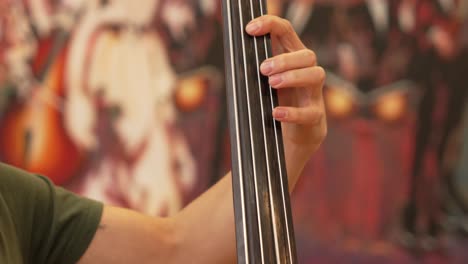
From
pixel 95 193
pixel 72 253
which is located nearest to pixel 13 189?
pixel 72 253

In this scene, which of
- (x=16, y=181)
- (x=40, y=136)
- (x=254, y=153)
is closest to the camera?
(x=254, y=153)

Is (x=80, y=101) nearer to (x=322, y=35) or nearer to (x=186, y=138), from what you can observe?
(x=186, y=138)

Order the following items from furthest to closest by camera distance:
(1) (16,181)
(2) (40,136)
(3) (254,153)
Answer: (2) (40,136)
(1) (16,181)
(3) (254,153)

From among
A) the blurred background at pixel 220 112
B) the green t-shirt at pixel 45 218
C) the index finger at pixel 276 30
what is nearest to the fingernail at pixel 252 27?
the index finger at pixel 276 30

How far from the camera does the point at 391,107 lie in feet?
4.16

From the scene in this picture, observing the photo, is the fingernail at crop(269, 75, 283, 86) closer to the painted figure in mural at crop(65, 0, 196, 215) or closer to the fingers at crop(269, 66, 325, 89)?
the fingers at crop(269, 66, 325, 89)

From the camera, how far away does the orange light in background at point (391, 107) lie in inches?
49.8

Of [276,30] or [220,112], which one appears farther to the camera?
[220,112]

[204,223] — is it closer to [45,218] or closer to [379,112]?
[45,218]

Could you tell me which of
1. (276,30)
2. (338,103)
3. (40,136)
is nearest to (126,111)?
(40,136)

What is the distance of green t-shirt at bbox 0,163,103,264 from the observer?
67cm

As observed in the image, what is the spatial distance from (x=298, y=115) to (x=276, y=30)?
0.09 metres

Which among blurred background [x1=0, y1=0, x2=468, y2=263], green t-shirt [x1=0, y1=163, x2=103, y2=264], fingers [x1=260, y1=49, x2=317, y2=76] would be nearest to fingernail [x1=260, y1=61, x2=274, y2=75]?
Answer: fingers [x1=260, y1=49, x2=317, y2=76]

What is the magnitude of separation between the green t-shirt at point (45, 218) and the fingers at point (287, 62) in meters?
0.32
